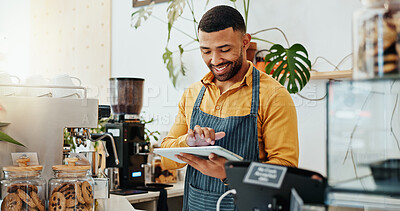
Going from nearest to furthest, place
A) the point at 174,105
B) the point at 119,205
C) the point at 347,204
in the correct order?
the point at 347,204 → the point at 119,205 → the point at 174,105

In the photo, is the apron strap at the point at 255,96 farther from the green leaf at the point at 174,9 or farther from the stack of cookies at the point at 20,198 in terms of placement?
the green leaf at the point at 174,9

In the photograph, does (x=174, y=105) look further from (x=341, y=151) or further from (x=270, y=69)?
(x=341, y=151)

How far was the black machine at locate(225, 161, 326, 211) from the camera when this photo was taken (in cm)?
96

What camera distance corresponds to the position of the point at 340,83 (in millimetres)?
817

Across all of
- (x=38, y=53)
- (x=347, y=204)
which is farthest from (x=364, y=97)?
(x=38, y=53)

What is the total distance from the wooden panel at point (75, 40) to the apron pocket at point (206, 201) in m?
2.70

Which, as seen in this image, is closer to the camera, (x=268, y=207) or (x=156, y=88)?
(x=268, y=207)

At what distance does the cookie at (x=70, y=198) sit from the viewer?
1664 mm

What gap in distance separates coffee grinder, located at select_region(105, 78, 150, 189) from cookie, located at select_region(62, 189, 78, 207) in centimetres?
121

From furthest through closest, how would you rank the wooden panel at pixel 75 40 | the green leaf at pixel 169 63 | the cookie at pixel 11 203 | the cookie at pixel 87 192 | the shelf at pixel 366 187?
1. the wooden panel at pixel 75 40
2. the green leaf at pixel 169 63
3. the cookie at pixel 87 192
4. the cookie at pixel 11 203
5. the shelf at pixel 366 187

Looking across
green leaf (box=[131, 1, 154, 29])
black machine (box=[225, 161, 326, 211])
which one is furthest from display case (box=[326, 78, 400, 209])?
green leaf (box=[131, 1, 154, 29])

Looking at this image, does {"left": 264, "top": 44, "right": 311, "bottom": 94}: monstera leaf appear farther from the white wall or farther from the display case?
the display case

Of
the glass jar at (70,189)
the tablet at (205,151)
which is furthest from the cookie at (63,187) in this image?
the tablet at (205,151)

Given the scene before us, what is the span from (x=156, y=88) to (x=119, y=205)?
200 cm
